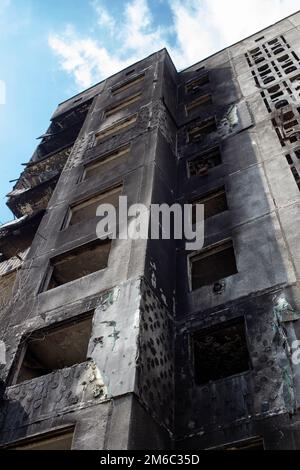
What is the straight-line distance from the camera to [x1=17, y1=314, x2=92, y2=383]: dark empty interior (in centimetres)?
931

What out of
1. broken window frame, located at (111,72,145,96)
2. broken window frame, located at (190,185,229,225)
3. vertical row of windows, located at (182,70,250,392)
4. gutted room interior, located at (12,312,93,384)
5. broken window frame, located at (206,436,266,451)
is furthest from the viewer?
broken window frame, located at (111,72,145,96)

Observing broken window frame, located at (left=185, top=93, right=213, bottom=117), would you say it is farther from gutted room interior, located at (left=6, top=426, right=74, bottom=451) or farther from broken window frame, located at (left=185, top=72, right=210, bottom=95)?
gutted room interior, located at (left=6, top=426, right=74, bottom=451)

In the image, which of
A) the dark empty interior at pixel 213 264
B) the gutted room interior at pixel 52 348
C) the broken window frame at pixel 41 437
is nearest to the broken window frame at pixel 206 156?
the dark empty interior at pixel 213 264

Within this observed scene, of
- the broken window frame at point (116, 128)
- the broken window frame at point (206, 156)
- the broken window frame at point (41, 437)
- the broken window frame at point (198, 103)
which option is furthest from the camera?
the broken window frame at point (198, 103)

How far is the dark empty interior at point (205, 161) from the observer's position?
14.6 meters

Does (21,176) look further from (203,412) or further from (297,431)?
(297,431)

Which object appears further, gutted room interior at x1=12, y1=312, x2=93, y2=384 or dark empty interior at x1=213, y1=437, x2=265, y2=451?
gutted room interior at x1=12, y1=312, x2=93, y2=384

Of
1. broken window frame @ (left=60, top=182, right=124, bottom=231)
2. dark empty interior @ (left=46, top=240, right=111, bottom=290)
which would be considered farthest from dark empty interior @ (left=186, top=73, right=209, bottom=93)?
dark empty interior @ (left=46, top=240, right=111, bottom=290)

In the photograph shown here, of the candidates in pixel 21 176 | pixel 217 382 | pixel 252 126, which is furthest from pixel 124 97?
pixel 217 382

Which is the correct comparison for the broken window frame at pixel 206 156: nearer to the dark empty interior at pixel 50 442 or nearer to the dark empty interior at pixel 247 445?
the dark empty interior at pixel 247 445

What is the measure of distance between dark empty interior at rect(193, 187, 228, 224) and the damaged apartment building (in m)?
0.04

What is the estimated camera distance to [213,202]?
12.8m

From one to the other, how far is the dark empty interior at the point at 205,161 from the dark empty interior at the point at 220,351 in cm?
647

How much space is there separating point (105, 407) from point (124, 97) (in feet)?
51.6
